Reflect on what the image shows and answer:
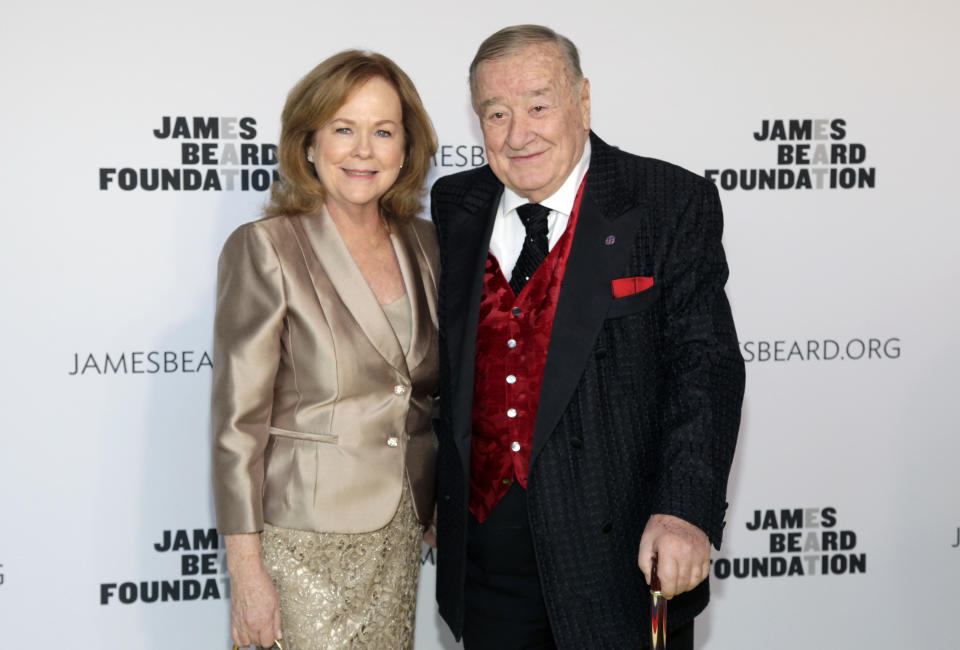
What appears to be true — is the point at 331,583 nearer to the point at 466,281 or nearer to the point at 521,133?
the point at 466,281

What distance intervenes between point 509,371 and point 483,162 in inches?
55.8

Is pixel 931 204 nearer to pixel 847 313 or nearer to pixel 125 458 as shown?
pixel 847 313

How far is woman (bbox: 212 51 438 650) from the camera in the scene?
7.42 feet

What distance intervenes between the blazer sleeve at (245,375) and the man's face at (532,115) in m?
0.59

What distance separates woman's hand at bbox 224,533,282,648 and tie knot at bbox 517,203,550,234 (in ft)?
3.11

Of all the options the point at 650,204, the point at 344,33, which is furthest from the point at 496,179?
the point at 344,33

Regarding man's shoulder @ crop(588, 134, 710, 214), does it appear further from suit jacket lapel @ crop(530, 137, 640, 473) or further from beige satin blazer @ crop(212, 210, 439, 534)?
beige satin blazer @ crop(212, 210, 439, 534)

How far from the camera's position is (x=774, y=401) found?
3580 millimetres

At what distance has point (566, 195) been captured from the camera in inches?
87.6

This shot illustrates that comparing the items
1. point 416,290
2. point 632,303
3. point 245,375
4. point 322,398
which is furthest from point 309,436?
point 632,303

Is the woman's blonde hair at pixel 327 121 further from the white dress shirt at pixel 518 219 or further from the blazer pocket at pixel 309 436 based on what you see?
the blazer pocket at pixel 309 436

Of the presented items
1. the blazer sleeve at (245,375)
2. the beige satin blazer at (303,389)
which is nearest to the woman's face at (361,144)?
the beige satin blazer at (303,389)

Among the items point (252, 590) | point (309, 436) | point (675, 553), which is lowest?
point (252, 590)

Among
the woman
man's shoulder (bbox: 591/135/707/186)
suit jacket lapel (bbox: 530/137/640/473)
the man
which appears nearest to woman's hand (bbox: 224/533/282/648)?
the woman
